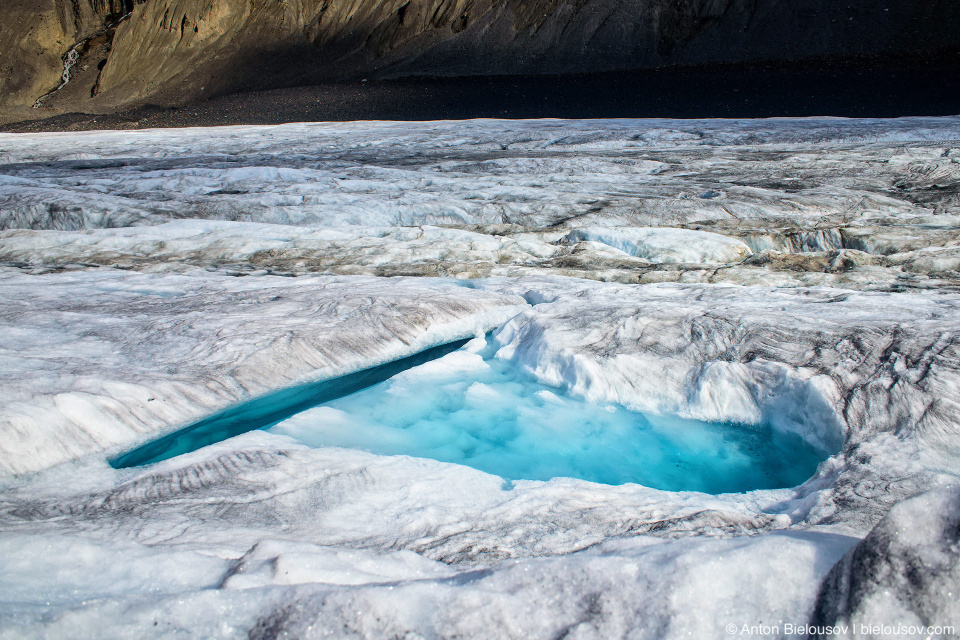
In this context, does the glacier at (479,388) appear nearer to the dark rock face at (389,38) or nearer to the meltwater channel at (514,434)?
the meltwater channel at (514,434)

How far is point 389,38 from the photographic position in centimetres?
2069

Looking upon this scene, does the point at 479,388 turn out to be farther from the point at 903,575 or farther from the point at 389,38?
the point at 389,38

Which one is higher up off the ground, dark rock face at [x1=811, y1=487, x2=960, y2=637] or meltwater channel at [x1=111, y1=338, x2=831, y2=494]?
dark rock face at [x1=811, y1=487, x2=960, y2=637]

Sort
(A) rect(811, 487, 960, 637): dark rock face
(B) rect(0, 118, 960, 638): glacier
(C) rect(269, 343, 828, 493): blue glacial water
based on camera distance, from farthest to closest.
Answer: (C) rect(269, 343, 828, 493): blue glacial water < (B) rect(0, 118, 960, 638): glacier < (A) rect(811, 487, 960, 637): dark rock face

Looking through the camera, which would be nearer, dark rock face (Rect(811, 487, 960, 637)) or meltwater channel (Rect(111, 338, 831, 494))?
dark rock face (Rect(811, 487, 960, 637))

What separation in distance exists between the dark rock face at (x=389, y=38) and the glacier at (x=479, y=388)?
1249cm

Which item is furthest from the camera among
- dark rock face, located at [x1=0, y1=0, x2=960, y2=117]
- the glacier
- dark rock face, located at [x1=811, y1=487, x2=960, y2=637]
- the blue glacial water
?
dark rock face, located at [x1=0, y1=0, x2=960, y2=117]

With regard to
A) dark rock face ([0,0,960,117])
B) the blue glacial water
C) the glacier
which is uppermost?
dark rock face ([0,0,960,117])

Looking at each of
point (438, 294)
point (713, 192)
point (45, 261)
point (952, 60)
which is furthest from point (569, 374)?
point (952, 60)

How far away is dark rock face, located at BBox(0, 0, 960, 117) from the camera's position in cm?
1645

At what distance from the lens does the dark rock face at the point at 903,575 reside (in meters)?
1.02

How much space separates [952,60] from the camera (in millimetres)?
14359

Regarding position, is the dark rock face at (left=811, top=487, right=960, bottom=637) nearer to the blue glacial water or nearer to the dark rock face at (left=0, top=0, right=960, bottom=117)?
the blue glacial water

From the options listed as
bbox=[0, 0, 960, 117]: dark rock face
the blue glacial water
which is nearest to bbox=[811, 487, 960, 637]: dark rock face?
the blue glacial water
